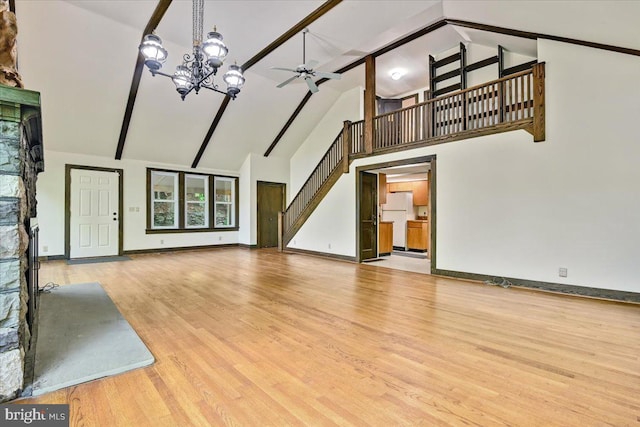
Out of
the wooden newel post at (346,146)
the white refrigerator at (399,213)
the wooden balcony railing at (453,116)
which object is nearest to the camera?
the wooden balcony railing at (453,116)

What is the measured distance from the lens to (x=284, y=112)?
29.2 feet

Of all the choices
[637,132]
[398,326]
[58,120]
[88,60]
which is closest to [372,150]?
[637,132]

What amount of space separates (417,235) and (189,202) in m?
7.21

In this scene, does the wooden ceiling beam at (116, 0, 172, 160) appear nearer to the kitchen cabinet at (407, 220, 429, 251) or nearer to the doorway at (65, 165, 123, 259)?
the doorway at (65, 165, 123, 259)

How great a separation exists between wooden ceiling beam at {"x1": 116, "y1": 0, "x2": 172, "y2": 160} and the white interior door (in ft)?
2.69

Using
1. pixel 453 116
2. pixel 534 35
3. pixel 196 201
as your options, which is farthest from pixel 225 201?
pixel 534 35

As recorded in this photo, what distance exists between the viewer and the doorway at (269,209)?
33.3 feet

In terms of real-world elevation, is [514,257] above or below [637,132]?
below

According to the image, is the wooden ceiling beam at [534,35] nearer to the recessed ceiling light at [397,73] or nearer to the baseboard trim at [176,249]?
the recessed ceiling light at [397,73]

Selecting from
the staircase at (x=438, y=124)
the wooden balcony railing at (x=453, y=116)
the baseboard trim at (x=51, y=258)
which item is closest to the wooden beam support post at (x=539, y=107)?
the staircase at (x=438, y=124)

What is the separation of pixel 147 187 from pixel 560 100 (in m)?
9.56

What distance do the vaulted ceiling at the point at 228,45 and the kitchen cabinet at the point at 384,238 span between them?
4015 millimetres

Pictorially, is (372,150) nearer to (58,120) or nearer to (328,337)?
(328,337)

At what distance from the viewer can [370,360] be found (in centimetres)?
235
